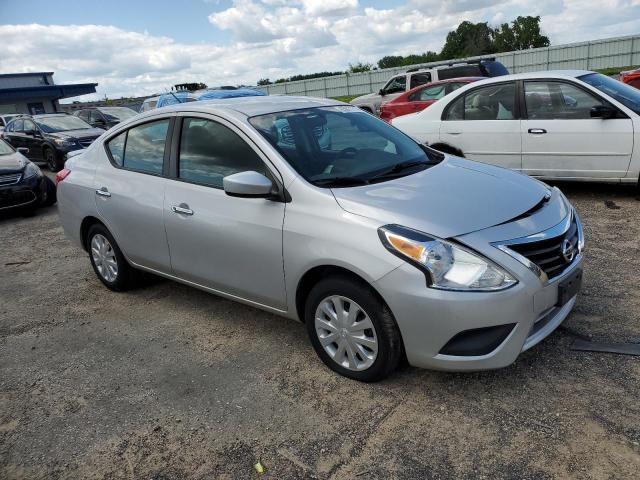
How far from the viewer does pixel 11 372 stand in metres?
3.88

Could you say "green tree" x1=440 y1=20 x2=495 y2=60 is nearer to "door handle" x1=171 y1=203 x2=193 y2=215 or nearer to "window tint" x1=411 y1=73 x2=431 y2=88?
"window tint" x1=411 y1=73 x2=431 y2=88

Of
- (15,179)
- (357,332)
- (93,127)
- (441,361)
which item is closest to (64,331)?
(357,332)

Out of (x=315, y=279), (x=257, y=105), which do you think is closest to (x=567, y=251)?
(x=315, y=279)

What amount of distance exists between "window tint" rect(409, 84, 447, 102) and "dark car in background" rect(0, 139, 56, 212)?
7.85 metres

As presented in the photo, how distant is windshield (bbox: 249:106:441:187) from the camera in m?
3.56

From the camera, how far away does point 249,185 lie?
3.34 meters

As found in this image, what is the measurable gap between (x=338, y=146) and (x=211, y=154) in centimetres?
91

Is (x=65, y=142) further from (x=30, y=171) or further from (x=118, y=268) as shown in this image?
(x=118, y=268)

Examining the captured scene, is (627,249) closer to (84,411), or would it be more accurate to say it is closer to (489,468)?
(489,468)

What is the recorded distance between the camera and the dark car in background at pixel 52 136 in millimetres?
13586

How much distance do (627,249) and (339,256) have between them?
334 cm

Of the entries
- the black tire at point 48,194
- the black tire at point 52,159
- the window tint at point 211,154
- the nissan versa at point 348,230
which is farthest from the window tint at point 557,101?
the black tire at point 52,159

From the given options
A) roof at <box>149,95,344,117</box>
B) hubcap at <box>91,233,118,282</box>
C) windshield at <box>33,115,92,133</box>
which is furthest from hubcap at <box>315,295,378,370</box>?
windshield at <box>33,115,92,133</box>

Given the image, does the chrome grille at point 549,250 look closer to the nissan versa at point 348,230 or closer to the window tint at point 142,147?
the nissan versa at point 348,230
